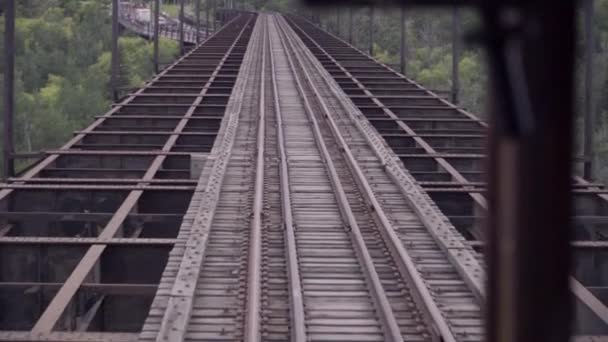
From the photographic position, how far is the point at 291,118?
582 inches

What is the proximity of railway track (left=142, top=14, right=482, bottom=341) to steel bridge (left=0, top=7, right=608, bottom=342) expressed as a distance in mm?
19

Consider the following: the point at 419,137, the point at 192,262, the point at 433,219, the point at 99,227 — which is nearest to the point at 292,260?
the point at 192,262

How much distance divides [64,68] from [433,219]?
54.8m

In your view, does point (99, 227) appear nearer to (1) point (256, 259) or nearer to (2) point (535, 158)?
(1) point (256, 259)

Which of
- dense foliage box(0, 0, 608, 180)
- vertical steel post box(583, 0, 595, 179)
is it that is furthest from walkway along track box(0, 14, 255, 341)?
dense foliage box(0, 0, 608, 180)

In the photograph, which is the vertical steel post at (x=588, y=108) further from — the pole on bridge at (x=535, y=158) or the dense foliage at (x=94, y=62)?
the dense foliage at (x=94, y=62)

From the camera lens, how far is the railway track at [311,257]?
565cm

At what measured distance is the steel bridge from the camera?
228 inches

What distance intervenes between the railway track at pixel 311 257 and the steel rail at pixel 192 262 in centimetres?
1

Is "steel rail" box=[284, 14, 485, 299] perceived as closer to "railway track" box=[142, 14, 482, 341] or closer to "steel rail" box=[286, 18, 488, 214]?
"railway track" box=[142, 14, 482, 341]

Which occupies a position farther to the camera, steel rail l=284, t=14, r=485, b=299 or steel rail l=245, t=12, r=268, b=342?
steel rail l=284, t=14, r=485, b=299

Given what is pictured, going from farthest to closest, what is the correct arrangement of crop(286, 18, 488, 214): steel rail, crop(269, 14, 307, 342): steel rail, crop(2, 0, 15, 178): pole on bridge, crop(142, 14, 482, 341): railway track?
crop(2, 0, 15, 178): pole on bridge < crop(286, 18, 488, 214): steel rail < crop(142, 14, 482, 341): railway track < crop(269, 14, 307, 342): steel rail

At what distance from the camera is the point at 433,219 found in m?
8.05

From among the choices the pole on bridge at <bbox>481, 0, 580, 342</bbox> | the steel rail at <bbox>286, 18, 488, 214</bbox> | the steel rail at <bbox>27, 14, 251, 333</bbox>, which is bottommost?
the steel rail at <bbox>27, 14, 251, 333</bbox>
